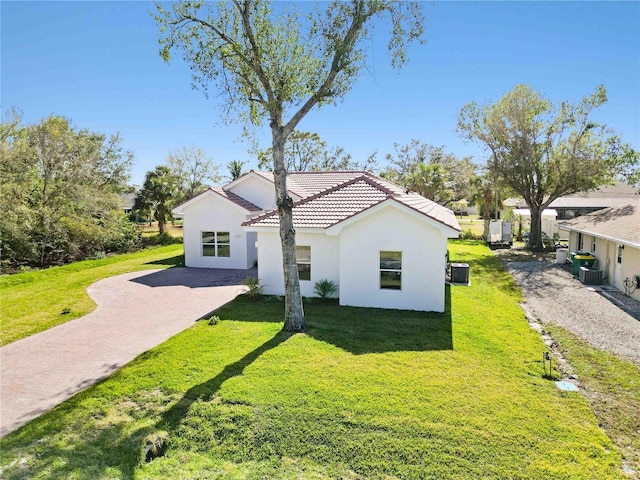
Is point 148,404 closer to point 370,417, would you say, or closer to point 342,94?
point 370,417

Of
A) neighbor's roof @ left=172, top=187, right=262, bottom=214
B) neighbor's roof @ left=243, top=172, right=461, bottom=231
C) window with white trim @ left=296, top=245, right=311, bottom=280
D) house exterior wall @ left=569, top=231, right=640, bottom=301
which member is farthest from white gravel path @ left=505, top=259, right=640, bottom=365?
neighbor's roof @ left=172, top=187, right=262, bottom=214

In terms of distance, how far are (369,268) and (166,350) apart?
7829 millimetres

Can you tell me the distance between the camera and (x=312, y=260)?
1677 cm

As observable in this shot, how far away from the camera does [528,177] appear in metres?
31.9

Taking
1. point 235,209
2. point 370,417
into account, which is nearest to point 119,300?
point 235,209

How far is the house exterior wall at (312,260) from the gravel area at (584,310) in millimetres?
8109

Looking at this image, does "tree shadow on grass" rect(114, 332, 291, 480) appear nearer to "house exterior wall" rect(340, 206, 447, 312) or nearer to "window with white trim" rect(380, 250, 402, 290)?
"house exterior wall" rect(340, 206, 447, 312)

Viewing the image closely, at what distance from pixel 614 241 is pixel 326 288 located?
46.3 ft

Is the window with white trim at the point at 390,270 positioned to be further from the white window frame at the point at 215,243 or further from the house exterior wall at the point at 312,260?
the white window frame at the point at 215,243

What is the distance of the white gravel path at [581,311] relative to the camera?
11.9 m

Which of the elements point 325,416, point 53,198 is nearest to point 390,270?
point 325,416

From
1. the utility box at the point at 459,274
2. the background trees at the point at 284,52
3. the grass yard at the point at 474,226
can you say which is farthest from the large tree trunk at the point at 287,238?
the grass yard at the point at 474,226

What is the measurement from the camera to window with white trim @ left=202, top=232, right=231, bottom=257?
23.9 meters

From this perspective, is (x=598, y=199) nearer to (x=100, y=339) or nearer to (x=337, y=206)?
(x=337, y=206)
